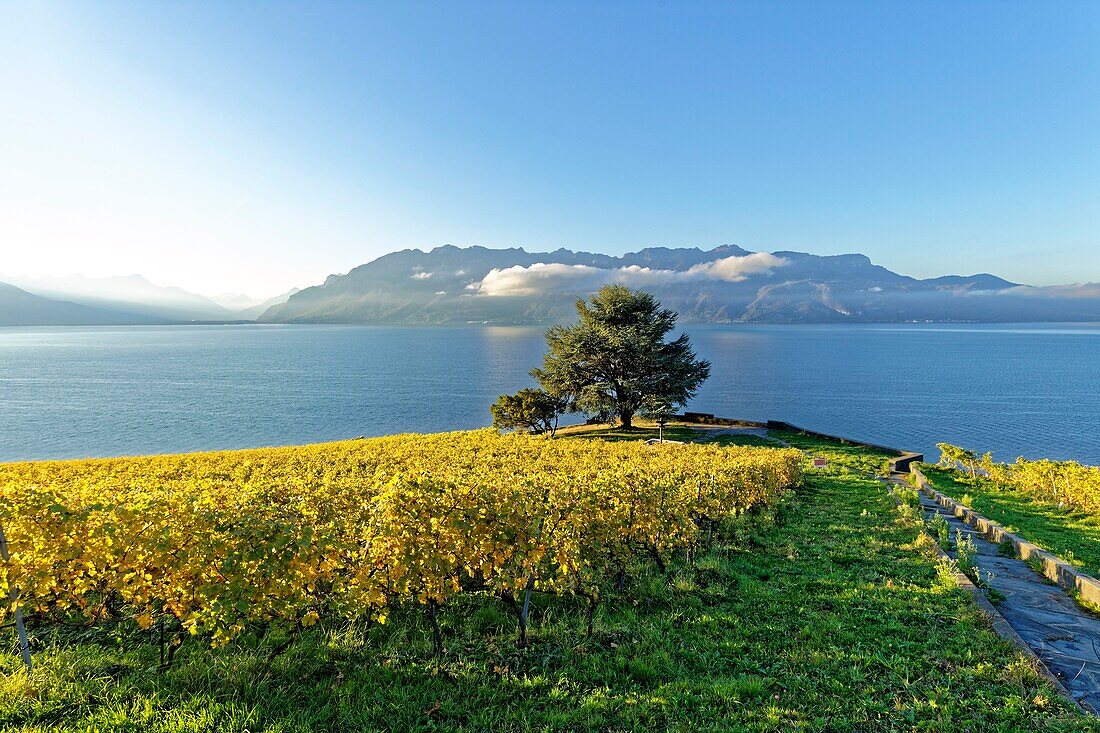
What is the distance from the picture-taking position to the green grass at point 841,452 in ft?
79.7

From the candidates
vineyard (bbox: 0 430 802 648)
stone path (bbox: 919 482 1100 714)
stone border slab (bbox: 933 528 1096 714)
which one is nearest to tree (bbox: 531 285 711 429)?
stone path (bbox: 919 482 1100 714)

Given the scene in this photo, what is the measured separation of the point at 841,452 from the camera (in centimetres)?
2894

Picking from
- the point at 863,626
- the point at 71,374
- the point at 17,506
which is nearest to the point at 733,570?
the point at 863,626

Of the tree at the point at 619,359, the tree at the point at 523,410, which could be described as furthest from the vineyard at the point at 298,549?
the tree at the point at 619,359

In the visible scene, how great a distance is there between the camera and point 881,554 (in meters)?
10.1

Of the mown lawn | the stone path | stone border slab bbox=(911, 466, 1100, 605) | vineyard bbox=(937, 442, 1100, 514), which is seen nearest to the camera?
the stone path

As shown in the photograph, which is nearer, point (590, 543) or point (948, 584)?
point (590, 543)

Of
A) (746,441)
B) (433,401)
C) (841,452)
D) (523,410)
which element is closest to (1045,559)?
(841,452)

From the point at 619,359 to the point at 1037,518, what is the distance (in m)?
25.6

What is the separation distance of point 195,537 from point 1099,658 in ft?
37.0

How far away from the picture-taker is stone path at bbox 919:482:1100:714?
5520mm

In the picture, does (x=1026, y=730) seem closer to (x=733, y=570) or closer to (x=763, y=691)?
(x=763, y=691)

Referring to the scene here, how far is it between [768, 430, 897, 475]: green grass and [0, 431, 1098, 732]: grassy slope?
1929 centimetres

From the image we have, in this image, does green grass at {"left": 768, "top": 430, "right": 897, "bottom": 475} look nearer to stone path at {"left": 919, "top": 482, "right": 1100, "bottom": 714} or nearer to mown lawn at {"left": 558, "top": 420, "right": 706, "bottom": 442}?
mown lawn at {"left": 558, "top": 420, "right": 706, "bottom": 442}
